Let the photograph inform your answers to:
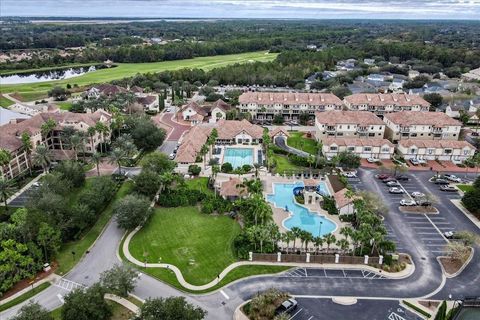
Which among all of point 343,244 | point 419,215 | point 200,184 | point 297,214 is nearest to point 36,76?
point 200,184

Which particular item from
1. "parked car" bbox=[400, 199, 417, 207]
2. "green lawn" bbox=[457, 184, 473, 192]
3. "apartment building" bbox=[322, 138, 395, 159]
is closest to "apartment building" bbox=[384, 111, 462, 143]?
"apartment building" bbox=[322, 138, 395, 159]

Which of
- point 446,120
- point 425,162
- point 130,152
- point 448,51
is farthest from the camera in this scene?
point 448,51

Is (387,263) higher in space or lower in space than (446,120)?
lower

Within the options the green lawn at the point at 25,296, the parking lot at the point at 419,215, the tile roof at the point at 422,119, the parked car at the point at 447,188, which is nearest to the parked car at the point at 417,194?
the parking lot at the point at 419,215

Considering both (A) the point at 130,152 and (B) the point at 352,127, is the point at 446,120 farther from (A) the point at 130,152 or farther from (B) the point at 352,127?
(A) the point at 130,152

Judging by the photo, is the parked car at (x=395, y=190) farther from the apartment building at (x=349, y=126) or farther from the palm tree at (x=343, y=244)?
the apartment building at (x=349, y=126)

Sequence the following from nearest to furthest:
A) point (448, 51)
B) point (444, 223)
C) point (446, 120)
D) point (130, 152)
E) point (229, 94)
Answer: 1. point (444, 223)
2. point (130, 152)
3. point (446, 120)
4. point (229, 94)
5. point (448, 51)

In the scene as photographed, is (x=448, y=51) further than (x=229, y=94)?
Yes

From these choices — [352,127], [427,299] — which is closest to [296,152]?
[352,127]
